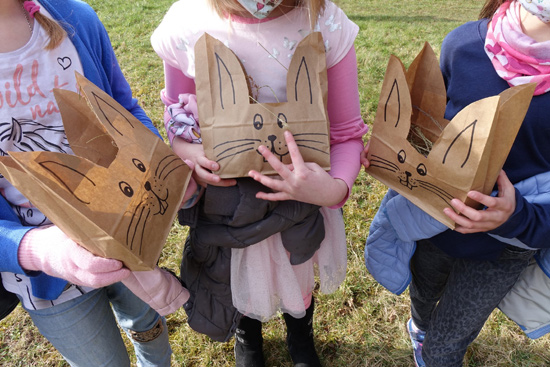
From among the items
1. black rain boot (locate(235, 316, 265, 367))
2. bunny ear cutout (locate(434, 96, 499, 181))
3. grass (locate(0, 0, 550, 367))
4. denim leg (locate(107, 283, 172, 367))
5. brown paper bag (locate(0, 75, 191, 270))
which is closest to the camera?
brown paper bag (locate(0, 75, 191, 270))

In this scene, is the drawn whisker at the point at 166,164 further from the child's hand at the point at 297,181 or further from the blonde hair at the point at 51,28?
the blonde hair at the point at 51,28

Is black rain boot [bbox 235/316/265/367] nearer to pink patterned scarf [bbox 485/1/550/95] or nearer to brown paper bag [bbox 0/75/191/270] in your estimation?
brown paper bag [bbox 0/75/191/270]

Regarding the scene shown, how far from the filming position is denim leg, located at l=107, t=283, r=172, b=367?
52.1 inches

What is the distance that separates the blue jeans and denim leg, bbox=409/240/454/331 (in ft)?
3.11

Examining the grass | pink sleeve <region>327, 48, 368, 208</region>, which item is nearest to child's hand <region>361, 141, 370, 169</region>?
pink sleeve <region>327, 48, 368, 208</region>

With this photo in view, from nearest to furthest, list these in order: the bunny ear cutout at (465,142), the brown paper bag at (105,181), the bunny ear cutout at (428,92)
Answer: the brown paper bag at (105,181), the bunny ear cutout at (465,142), the bunny ear cutout at (428,92)

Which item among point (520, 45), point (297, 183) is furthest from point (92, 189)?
point (520, 45)

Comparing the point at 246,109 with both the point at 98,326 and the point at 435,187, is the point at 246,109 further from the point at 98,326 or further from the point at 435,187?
the point at 98,326

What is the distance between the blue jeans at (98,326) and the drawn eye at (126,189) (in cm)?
48

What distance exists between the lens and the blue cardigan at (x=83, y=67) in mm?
917

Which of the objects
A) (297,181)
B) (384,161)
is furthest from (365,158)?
(297,181)

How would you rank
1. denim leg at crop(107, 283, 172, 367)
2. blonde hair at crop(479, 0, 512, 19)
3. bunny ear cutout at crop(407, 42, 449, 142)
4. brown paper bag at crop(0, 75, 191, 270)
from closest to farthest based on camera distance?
brown paper bag at crop(0, 75, 191, 270), bunny ear cutout at crop(407, 42, 449, 142), blonde hair at crop(479, 0, 512, 19), denim leg at crop(107, 283, 172, 367)

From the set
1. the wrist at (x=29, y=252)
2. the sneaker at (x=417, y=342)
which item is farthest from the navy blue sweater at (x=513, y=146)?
the wrist at (x=29, y=252)

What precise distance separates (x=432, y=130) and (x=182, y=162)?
0.68 m
